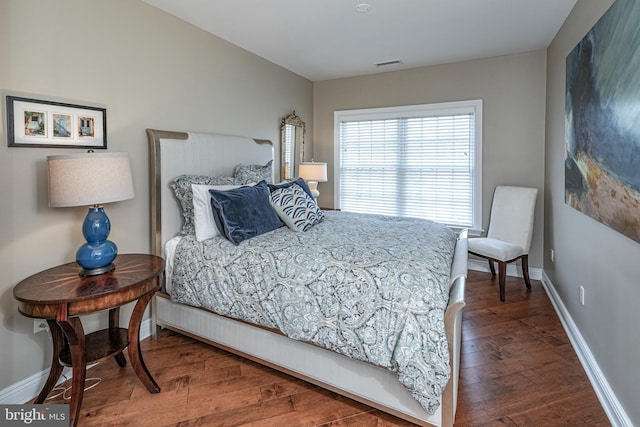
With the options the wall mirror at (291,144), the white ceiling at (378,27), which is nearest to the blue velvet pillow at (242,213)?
the white ceiling at (378,27)

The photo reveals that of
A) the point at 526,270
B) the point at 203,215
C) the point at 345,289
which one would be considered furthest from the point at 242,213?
the point at 526,270

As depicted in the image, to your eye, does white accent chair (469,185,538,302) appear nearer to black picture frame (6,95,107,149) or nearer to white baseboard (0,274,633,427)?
white baseboard (0,274,633,427)


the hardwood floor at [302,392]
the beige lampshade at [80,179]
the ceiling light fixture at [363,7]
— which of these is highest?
the ceiling light fixture at [363,7]

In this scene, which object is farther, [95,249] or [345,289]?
[95,249]

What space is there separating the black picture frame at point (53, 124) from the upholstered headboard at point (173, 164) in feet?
1.21

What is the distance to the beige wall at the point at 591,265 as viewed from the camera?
162cm

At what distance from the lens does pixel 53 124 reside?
206cm

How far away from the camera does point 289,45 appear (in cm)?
354

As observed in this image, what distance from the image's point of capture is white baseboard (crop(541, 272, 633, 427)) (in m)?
1.69

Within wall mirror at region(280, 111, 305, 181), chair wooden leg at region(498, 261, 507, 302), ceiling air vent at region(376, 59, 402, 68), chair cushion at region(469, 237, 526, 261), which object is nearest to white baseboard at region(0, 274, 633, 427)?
chair wooden leg at region(498, 261, 507, 302)

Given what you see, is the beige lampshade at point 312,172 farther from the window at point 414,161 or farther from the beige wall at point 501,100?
the beige wall at point 501,100

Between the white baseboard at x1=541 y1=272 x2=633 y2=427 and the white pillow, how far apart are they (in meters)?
2.49

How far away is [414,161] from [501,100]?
1173 millimetres

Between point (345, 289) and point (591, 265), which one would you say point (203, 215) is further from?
point (591, 265)
